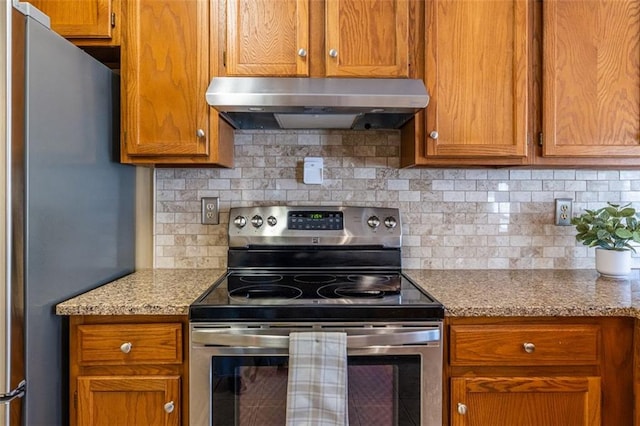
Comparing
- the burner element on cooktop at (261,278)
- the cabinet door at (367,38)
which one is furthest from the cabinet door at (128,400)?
the cabinet door at (367,38)

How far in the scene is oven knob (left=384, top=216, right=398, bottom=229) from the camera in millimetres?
1801

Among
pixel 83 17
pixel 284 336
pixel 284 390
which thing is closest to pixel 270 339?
pixel 284 336

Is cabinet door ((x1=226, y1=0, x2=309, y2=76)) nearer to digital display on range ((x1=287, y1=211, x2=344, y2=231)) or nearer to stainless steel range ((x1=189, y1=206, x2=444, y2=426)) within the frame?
digital display on range ((x1=287, y1=211, x2=344, y2=231))

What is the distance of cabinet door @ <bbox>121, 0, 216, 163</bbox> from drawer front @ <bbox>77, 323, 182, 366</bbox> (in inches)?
25.7

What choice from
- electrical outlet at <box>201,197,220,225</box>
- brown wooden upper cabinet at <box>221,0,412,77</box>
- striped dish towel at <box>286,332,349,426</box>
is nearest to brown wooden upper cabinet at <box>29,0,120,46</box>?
brown wooden upper cabinet at <box>221,0,412,77</box>

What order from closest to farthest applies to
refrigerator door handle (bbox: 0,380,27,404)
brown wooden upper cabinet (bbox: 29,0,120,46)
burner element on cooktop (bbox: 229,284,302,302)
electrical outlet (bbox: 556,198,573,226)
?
refrigerator door handle (bbox: 0,380,27,404)
burner element on cooktop (bbox: 229,284,302,302)
brown wooden upper cabinet (bbox: 29,0,120,46)
electrical outlet (bbox: 556,198,573,226)

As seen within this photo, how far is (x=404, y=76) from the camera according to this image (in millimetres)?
1553

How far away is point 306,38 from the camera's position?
1557mm

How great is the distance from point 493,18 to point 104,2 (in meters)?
1.46

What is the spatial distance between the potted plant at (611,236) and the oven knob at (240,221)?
4.61ft

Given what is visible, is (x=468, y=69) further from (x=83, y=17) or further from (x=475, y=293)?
(x=83, y=17)

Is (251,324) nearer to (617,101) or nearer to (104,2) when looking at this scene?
(104,2)

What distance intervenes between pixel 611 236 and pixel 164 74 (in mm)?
1850

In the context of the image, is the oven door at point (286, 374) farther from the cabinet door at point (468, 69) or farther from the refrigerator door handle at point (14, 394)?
the cabinet door at point (468, 69)
